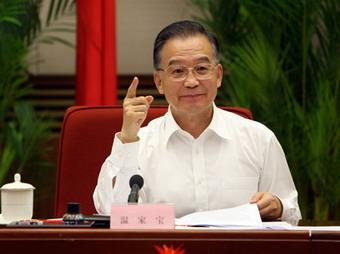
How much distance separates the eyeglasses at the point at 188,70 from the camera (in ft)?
10.1

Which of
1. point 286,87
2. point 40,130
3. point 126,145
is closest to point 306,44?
point 286,87

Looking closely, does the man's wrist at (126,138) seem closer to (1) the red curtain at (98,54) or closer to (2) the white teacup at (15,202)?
(2) the white teacup at (15,202)

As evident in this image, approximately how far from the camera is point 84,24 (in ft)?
16.9

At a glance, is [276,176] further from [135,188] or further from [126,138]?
[135,188]

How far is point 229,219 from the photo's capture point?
249 cm

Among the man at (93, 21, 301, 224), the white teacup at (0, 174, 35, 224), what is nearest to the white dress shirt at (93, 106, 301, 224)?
the man at (93, 21, 301, 224)

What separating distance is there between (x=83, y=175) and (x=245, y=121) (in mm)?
585

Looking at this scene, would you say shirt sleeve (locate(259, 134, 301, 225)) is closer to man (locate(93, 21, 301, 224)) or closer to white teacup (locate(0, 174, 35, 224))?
man (locate(93, 21, 301, 224))

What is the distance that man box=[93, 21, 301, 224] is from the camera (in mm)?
3053

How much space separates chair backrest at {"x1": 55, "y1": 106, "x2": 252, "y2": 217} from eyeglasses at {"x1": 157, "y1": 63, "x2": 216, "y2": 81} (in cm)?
25
